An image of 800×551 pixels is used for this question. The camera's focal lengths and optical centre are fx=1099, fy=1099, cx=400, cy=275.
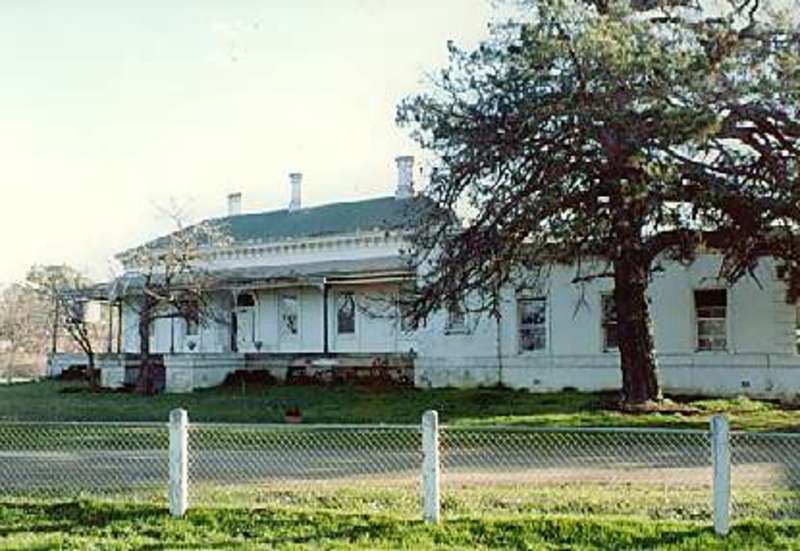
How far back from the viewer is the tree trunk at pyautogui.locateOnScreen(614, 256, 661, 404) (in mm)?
22047

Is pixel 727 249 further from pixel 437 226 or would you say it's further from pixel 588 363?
pixel 588 363

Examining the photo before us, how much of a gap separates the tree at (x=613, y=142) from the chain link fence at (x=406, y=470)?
410cm

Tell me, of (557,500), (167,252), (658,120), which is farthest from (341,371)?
(557,500)

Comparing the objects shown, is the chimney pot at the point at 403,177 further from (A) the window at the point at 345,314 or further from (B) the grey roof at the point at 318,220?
(A) the window at the point at 345,314

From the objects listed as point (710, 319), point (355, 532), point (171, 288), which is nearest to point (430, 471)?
point (355, 532)

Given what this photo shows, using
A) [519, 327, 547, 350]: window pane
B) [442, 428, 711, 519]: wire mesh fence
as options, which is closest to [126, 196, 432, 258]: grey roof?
[519, 327, 547, 350]: window pane

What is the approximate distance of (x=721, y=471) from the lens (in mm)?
8938

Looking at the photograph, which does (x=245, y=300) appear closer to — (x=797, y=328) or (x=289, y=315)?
(x=289, y=315)

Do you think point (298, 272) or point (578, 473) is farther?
point (298, 272)

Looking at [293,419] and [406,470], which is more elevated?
[293,419]

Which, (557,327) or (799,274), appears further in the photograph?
(557,327)

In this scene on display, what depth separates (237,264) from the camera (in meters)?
42.9

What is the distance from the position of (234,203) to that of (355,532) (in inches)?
1601

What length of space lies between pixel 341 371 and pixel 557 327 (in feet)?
23.9
